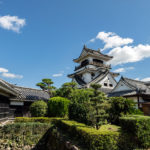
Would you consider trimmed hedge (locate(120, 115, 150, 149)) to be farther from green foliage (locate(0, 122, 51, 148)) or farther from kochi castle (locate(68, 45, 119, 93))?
kochi castle (locate(68, 45, 119, 93))

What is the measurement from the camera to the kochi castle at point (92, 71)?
2878 centimetres

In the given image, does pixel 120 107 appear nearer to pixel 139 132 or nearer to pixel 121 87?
pixel 139 132

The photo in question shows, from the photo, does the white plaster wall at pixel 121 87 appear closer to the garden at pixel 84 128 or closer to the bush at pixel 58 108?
the garden at pixel 84 128

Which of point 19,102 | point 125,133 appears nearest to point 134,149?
point 125,133

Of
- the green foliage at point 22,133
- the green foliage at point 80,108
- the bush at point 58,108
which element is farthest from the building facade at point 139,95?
the green foliage at point 22,133

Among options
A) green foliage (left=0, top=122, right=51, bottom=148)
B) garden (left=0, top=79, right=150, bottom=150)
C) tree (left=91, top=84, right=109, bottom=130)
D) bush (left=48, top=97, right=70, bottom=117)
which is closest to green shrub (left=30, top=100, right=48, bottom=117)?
garden (left=0, top=79, right=150, bottom=150)

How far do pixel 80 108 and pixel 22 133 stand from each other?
15.6ft

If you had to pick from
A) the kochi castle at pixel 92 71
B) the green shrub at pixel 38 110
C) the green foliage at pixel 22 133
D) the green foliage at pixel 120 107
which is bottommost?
the green foliage at pixel 22 133

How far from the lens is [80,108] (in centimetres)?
884

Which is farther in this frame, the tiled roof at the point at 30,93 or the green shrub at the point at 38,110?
the tiled roof at the point at 30,93

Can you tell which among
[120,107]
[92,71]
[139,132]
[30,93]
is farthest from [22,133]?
[92,71]

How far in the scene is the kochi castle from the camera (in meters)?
28.8

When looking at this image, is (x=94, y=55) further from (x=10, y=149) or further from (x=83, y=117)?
(x=10, y=149)

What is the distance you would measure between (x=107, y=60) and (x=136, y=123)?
29.6m
